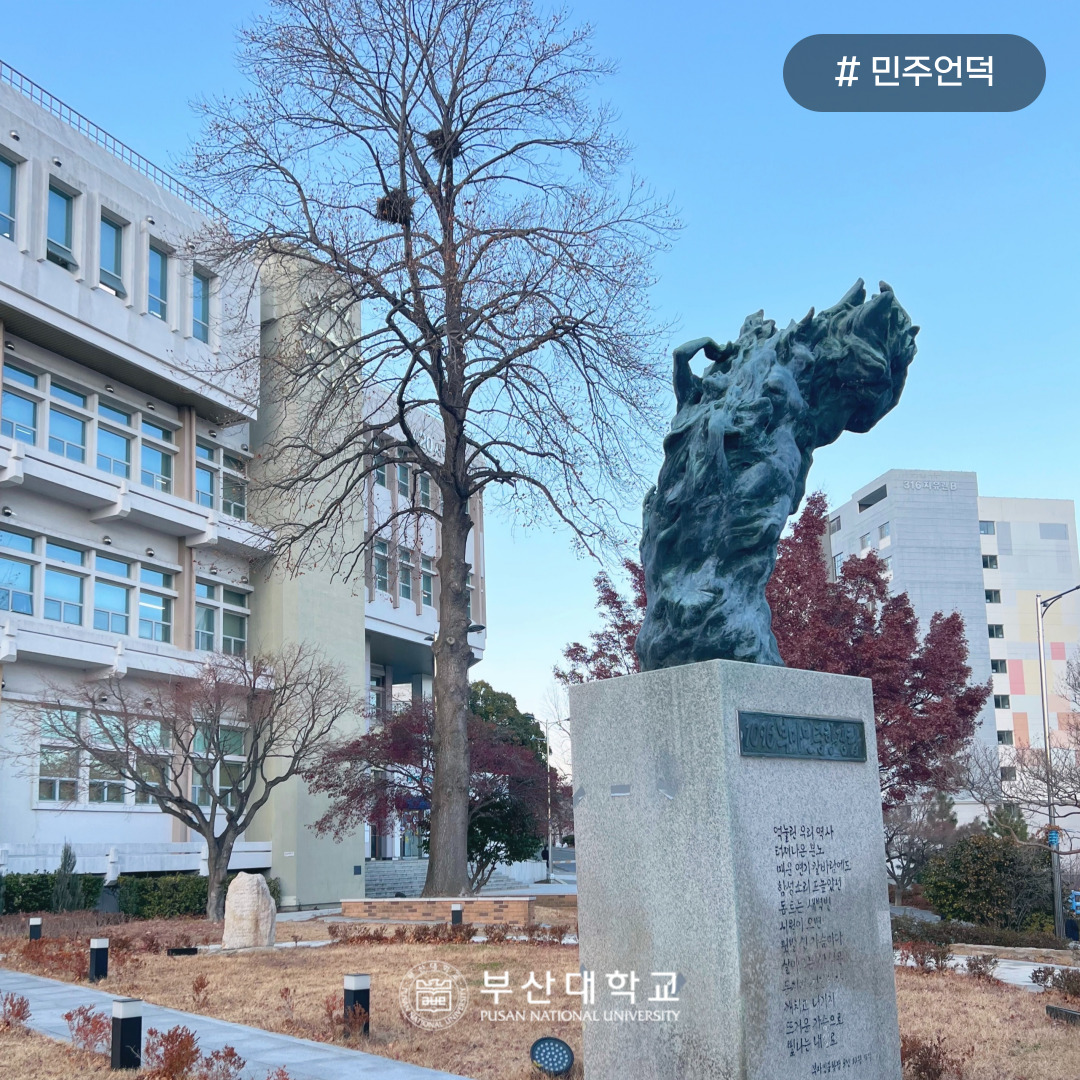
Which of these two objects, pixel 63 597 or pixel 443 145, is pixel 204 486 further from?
pixel 443 145

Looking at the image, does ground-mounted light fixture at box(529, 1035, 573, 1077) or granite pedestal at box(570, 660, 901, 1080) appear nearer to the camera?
granite pedestal at box(570, 660, 901, 1080)

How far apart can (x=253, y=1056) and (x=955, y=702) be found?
18260 mm

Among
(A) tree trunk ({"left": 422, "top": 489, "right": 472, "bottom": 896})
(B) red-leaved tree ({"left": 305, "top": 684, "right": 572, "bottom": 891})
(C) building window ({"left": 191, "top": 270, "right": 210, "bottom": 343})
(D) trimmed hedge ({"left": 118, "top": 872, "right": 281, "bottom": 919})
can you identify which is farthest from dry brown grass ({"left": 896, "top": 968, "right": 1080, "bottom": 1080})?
(C) building window ({"left": 191, "top": 270, "right": 210, "bottom": 343})

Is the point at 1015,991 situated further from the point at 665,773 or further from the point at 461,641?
the point at 461,641

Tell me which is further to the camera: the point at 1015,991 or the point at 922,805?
the point at 922,805

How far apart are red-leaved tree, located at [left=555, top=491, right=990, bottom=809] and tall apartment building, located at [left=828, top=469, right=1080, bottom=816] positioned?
49378mm

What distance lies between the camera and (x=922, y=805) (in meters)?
39.3

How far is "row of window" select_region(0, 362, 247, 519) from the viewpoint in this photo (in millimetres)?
28406

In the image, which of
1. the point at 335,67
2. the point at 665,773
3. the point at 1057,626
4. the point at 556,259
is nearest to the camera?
the point at 665,773

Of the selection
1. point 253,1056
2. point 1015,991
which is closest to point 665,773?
point 253,1056

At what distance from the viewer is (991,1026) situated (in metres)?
9.30

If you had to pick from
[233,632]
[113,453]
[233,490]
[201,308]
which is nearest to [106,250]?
[201,308]

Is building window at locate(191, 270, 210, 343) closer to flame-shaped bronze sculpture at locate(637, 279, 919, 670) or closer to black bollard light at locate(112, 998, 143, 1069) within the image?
black bollard light at locate(112, 998, 143, 1069)

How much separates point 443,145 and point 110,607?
16.5 meters
